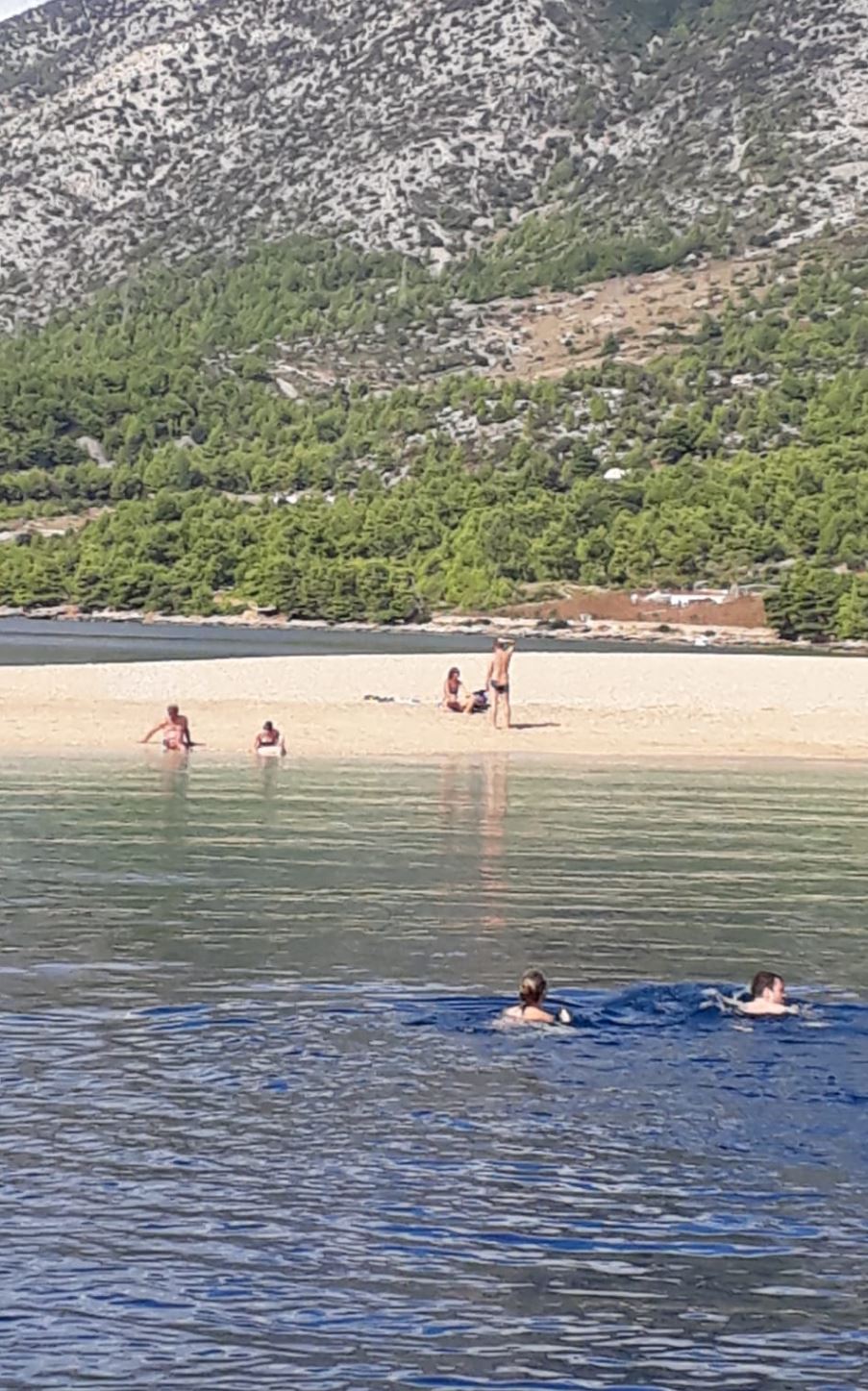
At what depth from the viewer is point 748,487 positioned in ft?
452

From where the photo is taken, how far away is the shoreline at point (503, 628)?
345ft

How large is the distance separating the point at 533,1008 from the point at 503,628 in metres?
104

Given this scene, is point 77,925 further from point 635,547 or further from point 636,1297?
point 635,547

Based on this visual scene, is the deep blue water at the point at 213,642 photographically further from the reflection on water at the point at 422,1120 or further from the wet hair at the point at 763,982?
the wet hair at the point at 763,982

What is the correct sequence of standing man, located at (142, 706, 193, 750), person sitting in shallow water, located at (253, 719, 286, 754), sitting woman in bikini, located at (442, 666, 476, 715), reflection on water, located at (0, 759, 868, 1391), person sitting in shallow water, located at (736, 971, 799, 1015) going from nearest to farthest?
reflection on water, located at (0, 759, 868, 1391)
person sitting in shallow water, located at (736, 971, 799, 1015)
person sitting in shallow water, located at (253, 719, 286, 754)
standing man, located at (142, 706, 193, 750)
sitting woman in bikini, located at (442, 666, 476, 715)

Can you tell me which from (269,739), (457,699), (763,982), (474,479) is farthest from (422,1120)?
(474,479)

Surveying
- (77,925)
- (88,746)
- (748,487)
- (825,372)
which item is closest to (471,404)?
(825,372)

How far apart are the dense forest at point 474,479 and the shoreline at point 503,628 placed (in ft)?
5.94

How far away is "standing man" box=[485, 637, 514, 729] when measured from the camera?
4191cm

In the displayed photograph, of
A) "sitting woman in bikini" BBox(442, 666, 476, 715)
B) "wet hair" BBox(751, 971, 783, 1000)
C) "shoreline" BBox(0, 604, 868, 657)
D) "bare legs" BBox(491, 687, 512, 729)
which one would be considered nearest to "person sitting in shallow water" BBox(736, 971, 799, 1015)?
"wet hair" BBox(751, 971, 783, 1000)

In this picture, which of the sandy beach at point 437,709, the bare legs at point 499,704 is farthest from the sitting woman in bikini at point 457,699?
the bare legs at point 499,704

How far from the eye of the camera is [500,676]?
42.8 metres

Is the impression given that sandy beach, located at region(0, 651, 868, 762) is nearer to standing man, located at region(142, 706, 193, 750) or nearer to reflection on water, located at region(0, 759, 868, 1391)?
standing man, located at region(142, 706, 193, 750)

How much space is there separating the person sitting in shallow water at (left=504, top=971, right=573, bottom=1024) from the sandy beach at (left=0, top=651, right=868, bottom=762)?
865 inches
